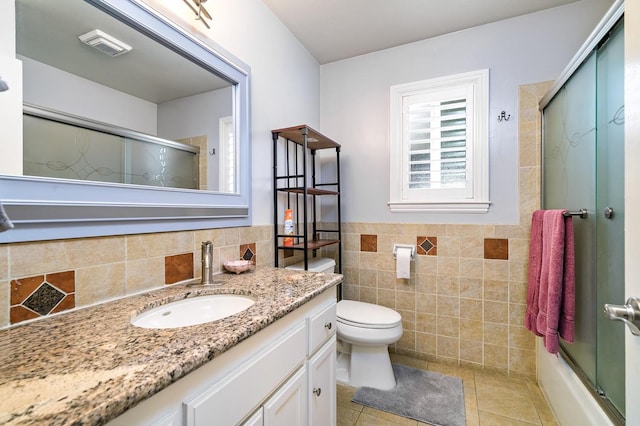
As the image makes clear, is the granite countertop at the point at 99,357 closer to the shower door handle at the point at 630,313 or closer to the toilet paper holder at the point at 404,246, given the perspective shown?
the shower door handle at the point at 630,313

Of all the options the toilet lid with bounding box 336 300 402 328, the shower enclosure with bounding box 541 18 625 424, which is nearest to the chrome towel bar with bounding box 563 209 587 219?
the shower enclosure with bounding box 541 18 625 424

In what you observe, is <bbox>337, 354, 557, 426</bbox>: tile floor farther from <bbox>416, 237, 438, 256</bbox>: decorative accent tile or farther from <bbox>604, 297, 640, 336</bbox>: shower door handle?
<bbox>604, 297, 640, 336</bbox>: shower door handle

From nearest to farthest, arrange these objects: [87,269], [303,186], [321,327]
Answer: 1. [87,269]
2. [321,327]
3. [303,186]

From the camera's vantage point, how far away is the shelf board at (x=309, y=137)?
1.71 metres

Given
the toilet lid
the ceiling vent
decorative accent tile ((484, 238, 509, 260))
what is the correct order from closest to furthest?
1. the ceiling vent
2. the toilet lid
3. decorative accent tile ((484, 238, 509, 260))

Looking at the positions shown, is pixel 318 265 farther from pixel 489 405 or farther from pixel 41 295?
pixel 41 295

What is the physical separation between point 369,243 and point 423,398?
1053mm

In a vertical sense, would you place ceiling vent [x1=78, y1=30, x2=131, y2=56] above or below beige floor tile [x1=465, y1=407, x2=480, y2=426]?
above

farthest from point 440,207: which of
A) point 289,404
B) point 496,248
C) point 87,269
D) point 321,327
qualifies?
point 87,269

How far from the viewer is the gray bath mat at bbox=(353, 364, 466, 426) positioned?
149 centimetres

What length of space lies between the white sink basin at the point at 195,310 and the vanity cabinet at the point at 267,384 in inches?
8.7

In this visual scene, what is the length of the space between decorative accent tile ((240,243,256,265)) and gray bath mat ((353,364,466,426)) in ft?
3.38

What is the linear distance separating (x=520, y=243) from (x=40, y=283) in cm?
233

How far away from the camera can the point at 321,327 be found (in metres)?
1.15
